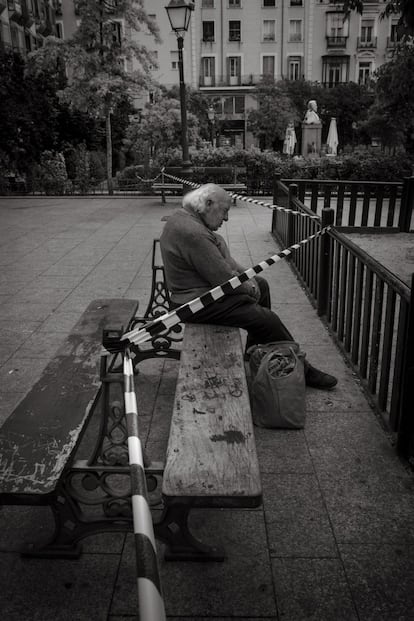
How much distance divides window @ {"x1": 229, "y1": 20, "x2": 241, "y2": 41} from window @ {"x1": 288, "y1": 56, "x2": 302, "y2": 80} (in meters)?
5.49

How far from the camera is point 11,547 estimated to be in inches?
107

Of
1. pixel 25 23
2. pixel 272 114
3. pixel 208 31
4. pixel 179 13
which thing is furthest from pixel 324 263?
pixel 208 31

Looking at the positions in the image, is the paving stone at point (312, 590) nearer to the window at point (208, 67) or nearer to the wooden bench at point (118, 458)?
the wooden bench at point (118, 458)

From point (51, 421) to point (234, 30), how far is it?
59.9 metres

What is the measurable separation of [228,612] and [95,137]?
28.2 m

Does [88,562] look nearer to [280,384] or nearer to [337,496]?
[337,496]

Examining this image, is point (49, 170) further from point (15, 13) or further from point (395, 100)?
point (15, 13)

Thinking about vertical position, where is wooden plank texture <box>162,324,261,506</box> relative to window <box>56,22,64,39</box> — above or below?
below

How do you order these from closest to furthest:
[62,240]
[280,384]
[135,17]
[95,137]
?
[280,384] < [62,240] < [135,17] < [95,137]

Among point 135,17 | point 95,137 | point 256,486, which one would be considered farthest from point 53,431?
point 95,137

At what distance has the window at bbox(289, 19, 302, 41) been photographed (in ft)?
182

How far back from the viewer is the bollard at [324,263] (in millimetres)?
5707

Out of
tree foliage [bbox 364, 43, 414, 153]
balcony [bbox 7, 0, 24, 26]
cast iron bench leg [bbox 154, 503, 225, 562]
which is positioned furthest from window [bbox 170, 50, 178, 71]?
cast iron bench leg [bbox 154, 503, 225, 562]

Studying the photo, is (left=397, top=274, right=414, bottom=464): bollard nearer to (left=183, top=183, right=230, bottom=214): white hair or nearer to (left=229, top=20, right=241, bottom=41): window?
(left=183, top=183, right=230, bottom=214): white hair
